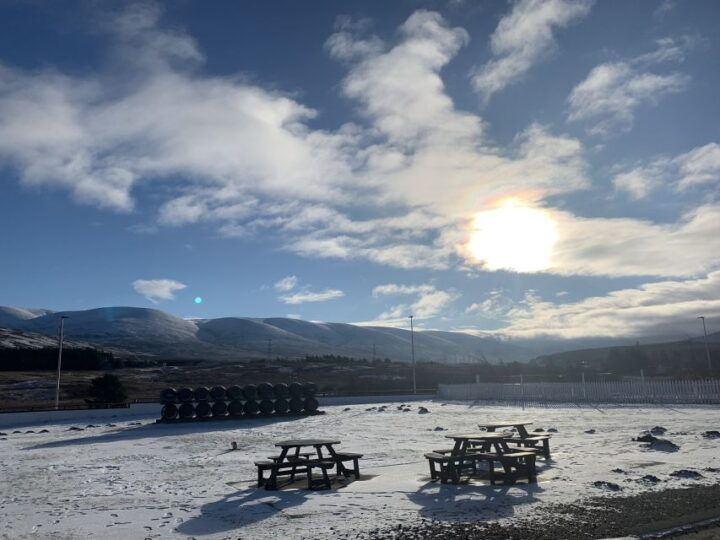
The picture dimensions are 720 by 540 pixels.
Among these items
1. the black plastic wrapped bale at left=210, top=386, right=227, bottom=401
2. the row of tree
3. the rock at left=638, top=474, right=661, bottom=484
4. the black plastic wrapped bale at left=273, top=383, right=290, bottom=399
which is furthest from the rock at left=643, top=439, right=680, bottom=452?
the row of tree

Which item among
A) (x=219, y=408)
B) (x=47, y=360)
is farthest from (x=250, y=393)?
(x=47, y=360)

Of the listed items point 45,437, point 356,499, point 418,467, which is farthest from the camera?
point 45,437

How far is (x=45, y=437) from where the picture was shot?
2734 cm

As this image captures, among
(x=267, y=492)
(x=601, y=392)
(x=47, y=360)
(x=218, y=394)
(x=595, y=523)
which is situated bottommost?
(x=267, y=492)

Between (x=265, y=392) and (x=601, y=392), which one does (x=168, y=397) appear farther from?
Result: (x=601, y=392)

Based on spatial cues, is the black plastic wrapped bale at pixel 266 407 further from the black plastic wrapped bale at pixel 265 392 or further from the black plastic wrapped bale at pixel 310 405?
the black plastic wrapped bale at pixel 310 405

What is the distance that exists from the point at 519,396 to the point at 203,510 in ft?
112

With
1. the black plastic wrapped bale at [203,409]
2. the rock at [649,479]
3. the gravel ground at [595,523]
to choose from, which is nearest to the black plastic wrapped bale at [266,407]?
the black plastic wrapped bale at [203,409]

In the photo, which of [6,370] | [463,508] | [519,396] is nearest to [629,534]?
[463,508]

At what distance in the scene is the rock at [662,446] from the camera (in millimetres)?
15117

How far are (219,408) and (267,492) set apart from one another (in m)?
24.6

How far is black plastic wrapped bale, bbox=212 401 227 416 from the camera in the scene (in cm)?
3506

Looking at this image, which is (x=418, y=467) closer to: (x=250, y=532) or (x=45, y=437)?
(x=250, y=532)

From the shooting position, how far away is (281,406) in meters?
36.0
